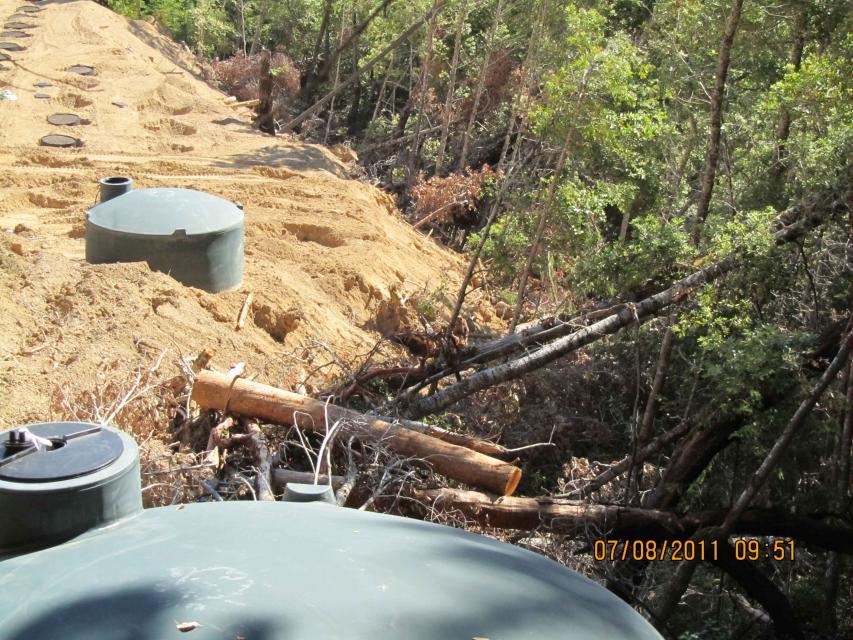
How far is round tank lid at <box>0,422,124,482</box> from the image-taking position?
10.1 ft

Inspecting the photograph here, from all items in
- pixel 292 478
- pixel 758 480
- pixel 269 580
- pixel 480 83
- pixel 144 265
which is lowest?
pixel 292 478

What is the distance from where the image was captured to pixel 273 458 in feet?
22.1

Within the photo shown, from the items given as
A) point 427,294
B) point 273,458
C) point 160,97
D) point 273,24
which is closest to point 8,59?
point 160,97

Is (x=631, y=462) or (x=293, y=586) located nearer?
(x=293, y=586)

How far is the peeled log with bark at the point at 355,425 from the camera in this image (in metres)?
6.40

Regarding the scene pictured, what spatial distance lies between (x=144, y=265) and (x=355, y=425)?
347cm

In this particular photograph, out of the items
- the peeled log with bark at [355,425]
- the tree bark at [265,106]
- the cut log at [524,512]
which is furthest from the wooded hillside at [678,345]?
the tree bark at [265,106]

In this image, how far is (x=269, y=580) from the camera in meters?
2.59

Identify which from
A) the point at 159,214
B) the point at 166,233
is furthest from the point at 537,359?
the point at 159,214

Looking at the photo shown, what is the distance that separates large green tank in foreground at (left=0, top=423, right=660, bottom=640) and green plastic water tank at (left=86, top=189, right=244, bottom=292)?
5.97 meters

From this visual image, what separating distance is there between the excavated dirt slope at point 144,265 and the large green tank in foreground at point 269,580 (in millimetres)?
3907

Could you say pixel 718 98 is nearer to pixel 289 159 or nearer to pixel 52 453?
pixel 52 453
